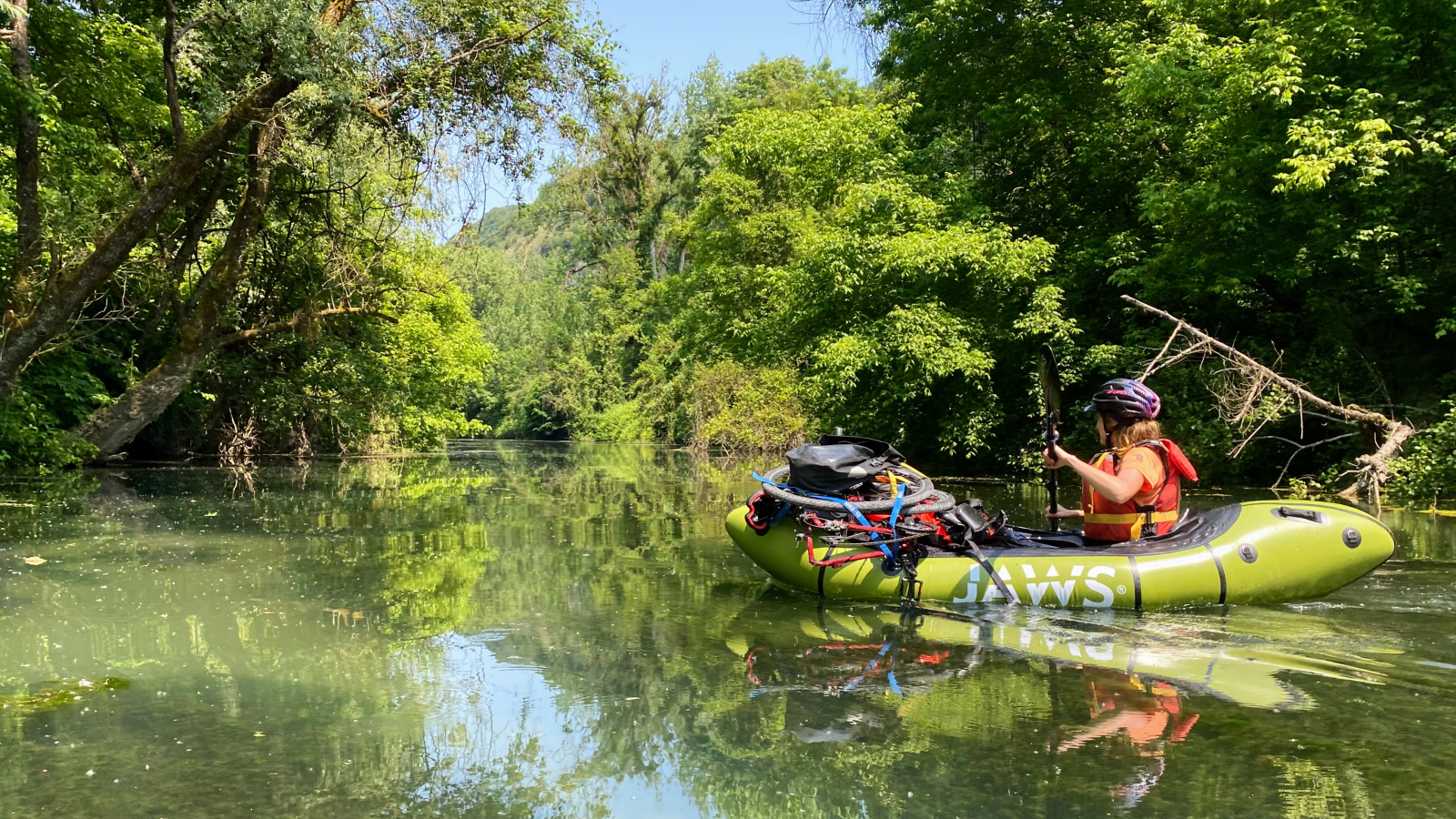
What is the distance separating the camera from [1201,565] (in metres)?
5.39

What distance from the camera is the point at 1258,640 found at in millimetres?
4742

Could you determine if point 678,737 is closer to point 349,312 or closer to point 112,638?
point 112,638

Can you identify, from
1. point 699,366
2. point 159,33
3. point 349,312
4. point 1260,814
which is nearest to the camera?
point 1260,814

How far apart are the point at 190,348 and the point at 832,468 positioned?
1226 centimetres

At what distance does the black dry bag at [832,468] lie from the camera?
5852 millimetres

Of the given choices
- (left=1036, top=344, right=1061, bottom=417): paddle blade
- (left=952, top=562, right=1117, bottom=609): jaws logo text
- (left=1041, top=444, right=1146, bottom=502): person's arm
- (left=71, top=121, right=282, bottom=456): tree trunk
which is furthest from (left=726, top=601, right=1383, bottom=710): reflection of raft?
(left=71, top=121, right=282, bottom=456): tree trunk

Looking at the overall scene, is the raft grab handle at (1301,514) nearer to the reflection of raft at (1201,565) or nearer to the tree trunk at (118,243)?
the reflection of raft at (1201,565)

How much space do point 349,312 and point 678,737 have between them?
14.6 m

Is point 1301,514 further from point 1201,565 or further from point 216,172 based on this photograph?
point 216,172

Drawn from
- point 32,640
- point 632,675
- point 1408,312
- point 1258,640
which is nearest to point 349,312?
point 32,640

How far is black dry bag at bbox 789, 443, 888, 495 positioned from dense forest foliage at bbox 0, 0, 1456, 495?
7.17 metres

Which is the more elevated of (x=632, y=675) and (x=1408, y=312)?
(x=1408, y=312)

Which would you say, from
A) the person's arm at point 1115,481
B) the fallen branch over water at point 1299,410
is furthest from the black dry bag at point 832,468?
the fallen branch over water at point 1299,410

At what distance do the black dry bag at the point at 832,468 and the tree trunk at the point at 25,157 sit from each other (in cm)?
994
